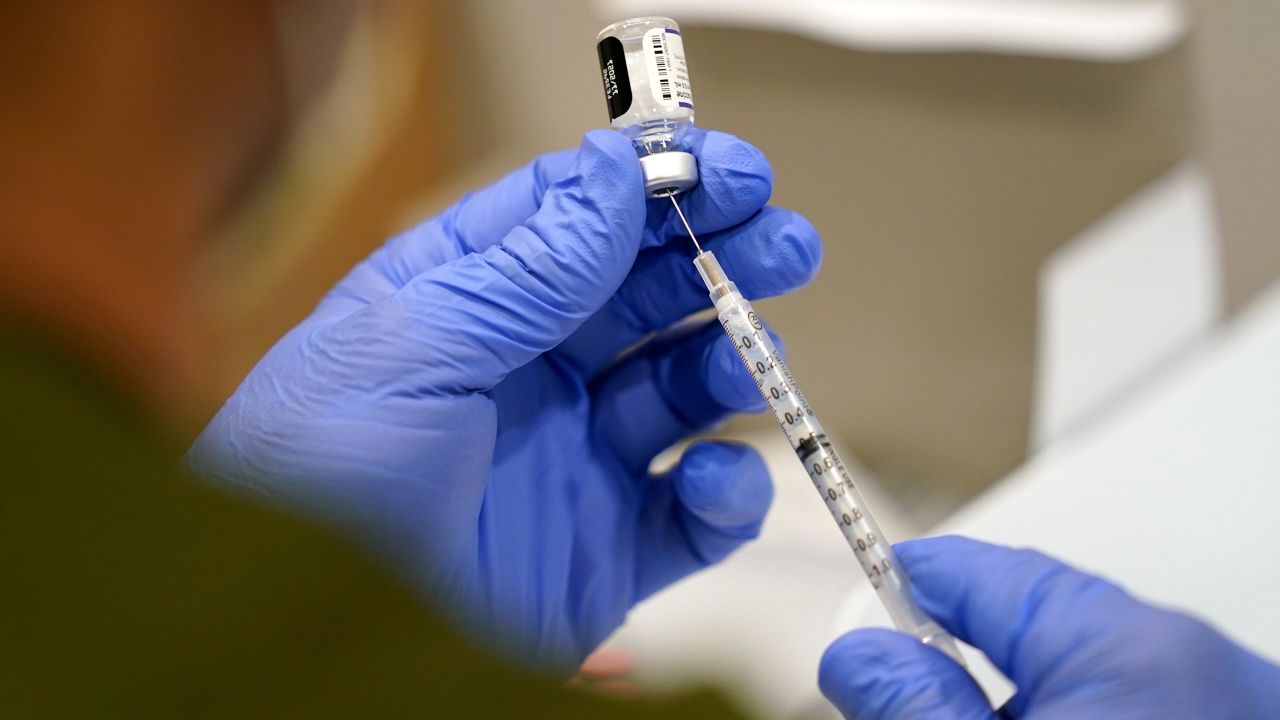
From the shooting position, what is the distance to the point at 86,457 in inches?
6.6

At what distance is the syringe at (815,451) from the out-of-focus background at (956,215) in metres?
0.18

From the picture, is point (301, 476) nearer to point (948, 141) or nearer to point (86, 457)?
point (86, 457)

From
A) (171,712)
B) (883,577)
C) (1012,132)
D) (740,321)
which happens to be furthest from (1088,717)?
(1012,132)

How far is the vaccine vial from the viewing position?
0.63 metres

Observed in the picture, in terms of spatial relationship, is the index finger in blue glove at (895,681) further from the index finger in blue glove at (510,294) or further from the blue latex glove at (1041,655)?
the index finger in blue glove at (510,294)

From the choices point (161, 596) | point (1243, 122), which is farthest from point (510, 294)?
point (1243, 122)

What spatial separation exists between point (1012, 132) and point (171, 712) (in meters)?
1.23

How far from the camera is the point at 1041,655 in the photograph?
0.55 metres

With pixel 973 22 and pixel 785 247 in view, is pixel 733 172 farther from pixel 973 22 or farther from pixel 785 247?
pixel 973 22

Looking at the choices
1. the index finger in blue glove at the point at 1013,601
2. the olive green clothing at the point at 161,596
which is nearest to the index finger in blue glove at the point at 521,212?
the index finger in blue glove at the point at 1013,601

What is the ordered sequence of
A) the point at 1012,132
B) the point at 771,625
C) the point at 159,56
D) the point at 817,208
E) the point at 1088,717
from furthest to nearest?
the point at 159,56 → the point at 817,208 → the point at 1012,132 → the point at 771,625 → the point at 1088,717

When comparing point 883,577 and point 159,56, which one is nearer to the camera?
point 883,577

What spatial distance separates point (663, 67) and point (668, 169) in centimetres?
7

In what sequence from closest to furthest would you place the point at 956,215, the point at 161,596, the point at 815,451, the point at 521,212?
the point at 161,596 → the point at 815,451 → the point at 521,212 → the point at 956,215
